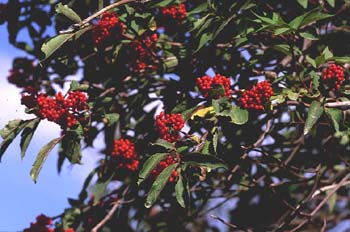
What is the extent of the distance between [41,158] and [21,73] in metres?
1.41

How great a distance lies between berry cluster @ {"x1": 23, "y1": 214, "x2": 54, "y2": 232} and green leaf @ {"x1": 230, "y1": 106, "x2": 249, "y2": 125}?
142cm

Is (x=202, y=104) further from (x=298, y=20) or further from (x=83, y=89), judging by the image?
(x=83, y=89)

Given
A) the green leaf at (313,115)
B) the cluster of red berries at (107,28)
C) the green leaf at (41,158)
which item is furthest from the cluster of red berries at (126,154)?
the green leaf at (313,115)

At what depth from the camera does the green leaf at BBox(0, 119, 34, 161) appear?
2.56m

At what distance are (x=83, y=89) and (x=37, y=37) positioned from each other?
905mm

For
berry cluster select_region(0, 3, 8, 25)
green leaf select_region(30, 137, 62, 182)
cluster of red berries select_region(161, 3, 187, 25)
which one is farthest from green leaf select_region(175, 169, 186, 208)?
berry cluster select_region(0, 3, 8, 25)

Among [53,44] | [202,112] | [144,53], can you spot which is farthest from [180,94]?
[53,44]

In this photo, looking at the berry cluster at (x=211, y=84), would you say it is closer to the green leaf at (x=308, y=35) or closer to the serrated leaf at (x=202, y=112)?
the serrated leaf at (x=202, y=112)

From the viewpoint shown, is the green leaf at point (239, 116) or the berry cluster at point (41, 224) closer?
the green leaf at point (239, 116)

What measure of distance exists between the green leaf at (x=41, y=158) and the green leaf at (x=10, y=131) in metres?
0.18

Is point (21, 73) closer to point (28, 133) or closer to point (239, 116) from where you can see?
point (28, 133)

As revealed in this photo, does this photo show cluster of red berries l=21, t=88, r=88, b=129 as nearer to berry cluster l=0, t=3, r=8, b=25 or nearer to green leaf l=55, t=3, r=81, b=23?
green leaf l=55, t=3, r=81, b=23

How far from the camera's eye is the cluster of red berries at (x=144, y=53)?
284 cm

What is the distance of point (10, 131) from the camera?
8.46 ft
